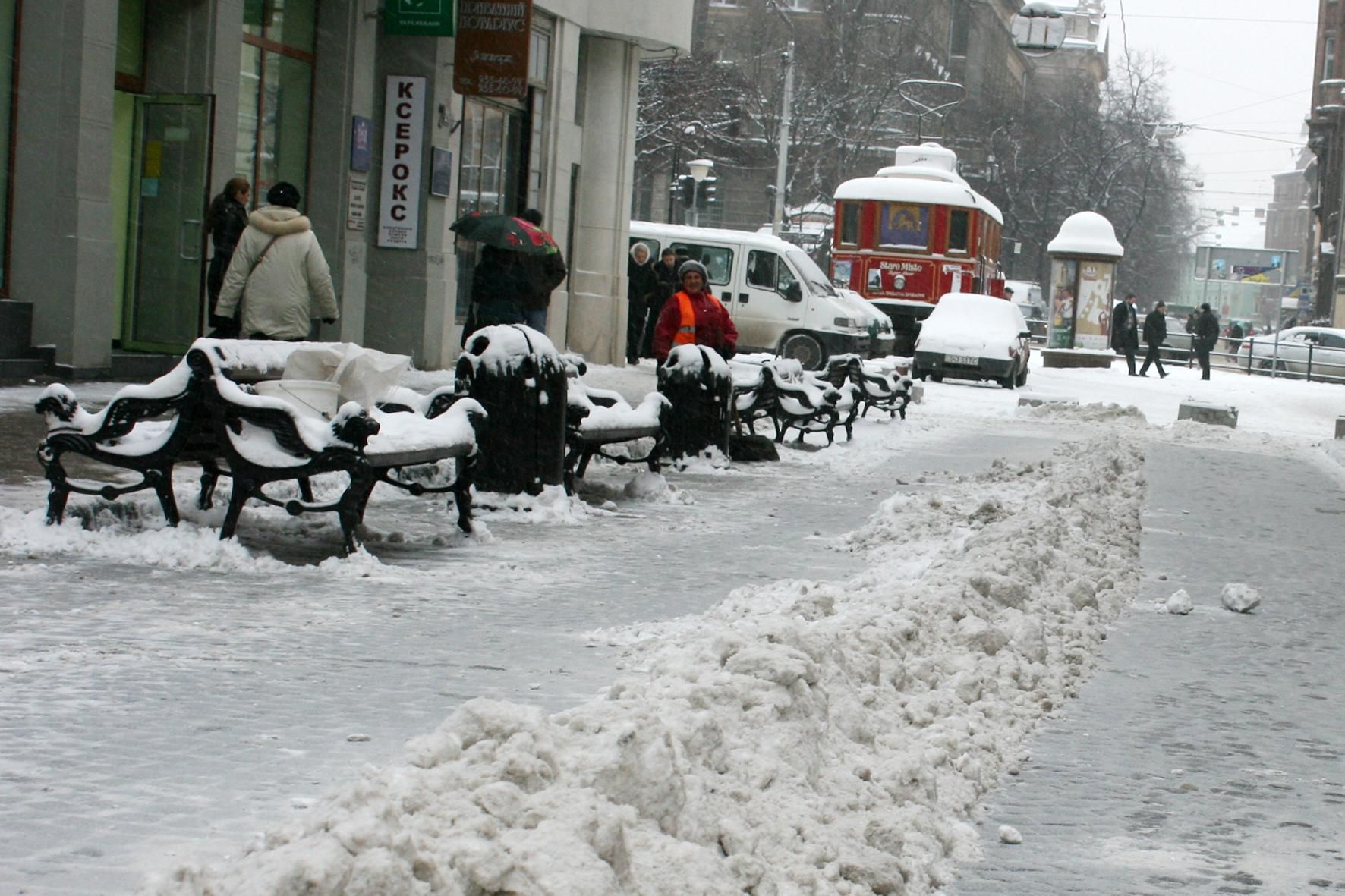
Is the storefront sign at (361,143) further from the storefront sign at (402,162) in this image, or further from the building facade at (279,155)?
the storefront sign at (402,162)

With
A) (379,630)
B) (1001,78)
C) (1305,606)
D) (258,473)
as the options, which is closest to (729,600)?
(379,630)

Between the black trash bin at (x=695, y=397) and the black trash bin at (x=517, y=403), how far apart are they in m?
3.08

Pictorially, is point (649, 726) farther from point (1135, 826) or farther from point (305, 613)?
point (305, 613)

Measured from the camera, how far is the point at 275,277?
12055 millimetres

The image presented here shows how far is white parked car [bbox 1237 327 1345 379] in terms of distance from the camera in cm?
4219

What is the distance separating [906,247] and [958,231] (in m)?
1.05

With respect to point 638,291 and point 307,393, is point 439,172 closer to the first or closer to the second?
point 638,291

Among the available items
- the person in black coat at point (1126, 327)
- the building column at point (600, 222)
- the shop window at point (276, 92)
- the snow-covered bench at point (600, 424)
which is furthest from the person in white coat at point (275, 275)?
the person in black coat at point (1126, 327)

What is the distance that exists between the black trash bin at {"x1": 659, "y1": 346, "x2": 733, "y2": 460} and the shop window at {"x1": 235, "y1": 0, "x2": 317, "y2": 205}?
5958mm

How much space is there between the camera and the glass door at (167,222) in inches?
623

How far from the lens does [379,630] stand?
6312 millimetres

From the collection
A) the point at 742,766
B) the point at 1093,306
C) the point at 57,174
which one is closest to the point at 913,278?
the point at 1093,306

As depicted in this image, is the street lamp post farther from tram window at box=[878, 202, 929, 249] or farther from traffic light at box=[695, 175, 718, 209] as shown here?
tram window at box=[878, 202, 929, 249]

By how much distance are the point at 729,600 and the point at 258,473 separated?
6.78 ft
